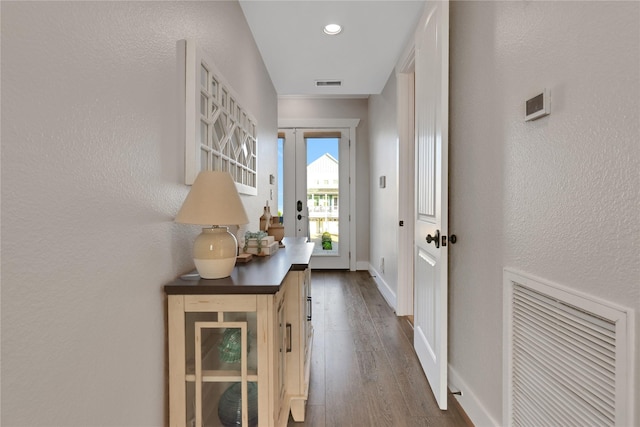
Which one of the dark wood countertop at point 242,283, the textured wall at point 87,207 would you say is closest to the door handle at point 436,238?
the dark wood countertop at point 242,283

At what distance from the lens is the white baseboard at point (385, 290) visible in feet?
11.5

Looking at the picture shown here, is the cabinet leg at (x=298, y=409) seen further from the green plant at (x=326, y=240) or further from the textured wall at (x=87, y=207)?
the green plant at (x=326, y=240)

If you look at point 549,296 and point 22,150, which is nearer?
point 22,150

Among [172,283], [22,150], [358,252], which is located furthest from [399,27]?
[358,252]

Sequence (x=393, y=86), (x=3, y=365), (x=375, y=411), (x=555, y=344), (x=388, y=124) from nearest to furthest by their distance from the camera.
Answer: (x=3, y=365) < (x=555, y=344) < (x=375, y=411) < (x=393, y=86) < (x=388, y=124)

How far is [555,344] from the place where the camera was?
1.05 metres

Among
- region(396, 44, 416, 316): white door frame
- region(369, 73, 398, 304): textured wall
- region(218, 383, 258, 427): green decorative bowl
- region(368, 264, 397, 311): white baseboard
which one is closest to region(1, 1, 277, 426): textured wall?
region(218, 383, 258, 427): green decorative bowl

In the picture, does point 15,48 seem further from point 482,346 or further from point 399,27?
point 399,27

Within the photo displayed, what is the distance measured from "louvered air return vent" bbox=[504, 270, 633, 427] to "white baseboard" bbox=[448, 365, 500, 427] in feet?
0.87

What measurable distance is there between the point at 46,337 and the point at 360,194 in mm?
4870

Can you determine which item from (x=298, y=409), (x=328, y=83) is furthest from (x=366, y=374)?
(x=328, y=83)

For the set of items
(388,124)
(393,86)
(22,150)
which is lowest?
(22,150)

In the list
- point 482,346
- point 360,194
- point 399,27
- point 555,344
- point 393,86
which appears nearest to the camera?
point 555,344

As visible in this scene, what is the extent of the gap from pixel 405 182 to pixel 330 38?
139cm
